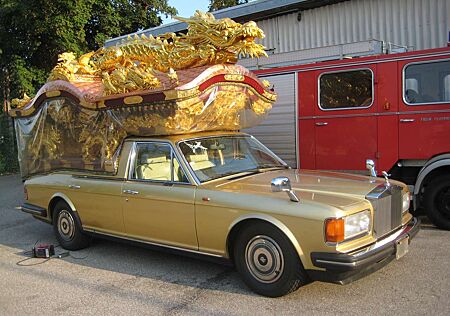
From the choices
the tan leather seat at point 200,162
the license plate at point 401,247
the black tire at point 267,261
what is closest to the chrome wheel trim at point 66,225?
the tan leather seat at point 200,162

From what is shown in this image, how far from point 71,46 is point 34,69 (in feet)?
6.95

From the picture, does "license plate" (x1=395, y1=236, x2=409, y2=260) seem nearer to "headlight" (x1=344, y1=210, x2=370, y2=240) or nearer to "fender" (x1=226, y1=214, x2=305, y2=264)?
"headlight" (x1=344, y1=210, x2=370, y2=240)

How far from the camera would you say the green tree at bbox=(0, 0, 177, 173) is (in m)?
16.5

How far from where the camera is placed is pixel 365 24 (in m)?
11.6

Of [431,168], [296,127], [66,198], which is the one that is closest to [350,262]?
[431,168]

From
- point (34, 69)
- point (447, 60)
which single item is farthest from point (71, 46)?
point (447, 60)

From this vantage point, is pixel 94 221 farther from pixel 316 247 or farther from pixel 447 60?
pixel 447 60

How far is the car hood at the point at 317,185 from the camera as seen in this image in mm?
4254

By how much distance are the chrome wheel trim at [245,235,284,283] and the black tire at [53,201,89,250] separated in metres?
2.78

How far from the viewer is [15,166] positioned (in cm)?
1628

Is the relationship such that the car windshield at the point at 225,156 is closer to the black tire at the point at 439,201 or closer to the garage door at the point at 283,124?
the garage door at the point at 283,124

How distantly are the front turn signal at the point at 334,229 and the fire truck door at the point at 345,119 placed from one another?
350 cm

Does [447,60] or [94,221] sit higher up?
[447,60]

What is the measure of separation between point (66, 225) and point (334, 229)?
402cm
